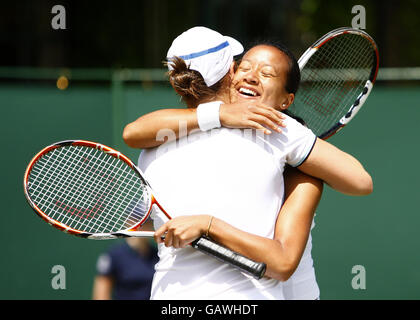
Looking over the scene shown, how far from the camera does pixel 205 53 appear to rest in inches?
75.2

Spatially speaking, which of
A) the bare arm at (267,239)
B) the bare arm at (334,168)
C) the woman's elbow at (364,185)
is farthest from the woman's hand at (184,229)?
the woman's elbow at (364,185)

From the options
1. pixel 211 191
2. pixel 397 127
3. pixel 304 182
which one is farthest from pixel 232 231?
pixel 397 127

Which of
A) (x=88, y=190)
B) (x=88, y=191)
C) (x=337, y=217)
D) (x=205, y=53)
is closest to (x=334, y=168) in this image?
(x=205, y=53)

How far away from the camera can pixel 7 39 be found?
39.0ft

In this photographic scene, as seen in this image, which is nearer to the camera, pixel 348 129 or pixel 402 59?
pixel 348 129

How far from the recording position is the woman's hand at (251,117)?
6.00 ft

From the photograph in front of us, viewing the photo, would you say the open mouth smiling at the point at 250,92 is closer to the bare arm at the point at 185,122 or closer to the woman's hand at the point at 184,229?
the bare arm at the point at 185,122

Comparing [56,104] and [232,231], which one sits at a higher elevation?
[232,231]

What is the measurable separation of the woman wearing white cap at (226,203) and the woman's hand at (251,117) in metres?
0.03

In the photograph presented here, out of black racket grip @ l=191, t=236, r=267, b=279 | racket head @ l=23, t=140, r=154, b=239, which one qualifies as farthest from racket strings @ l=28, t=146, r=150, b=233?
black racket grip @ l=191, t=236, r=267, b=279

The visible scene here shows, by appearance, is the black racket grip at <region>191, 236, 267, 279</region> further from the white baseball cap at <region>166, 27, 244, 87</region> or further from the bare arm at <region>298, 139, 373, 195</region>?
the white baseball cap at <region>166, 27, 244, 87</region>

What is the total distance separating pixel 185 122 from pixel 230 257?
441 millimetres
